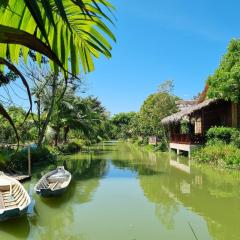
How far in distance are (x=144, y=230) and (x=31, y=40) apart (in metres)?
7.70

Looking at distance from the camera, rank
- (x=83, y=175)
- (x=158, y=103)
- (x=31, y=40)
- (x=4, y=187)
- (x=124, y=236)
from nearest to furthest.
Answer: (x=31, y=40), (x=124, y=236), (x=4, y=187), (x=83, y=175), (x=158, y=103)

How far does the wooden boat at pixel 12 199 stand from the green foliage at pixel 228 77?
12.2m

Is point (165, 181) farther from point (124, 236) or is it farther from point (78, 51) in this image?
point (78, 51)

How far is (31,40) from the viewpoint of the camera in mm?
1188

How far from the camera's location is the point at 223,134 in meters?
Answer: 21.4

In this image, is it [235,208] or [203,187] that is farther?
[203,187]

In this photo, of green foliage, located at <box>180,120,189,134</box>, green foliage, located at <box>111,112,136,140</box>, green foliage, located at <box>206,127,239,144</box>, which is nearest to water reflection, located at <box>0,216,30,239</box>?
green foliage, located at <box>206,127,239,144</box>

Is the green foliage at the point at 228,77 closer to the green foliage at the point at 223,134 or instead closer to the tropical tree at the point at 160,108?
the green foliage at the point at 223,134

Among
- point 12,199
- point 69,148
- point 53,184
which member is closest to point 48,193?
point 53,184

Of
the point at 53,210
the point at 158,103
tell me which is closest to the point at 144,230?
the point at 53,210

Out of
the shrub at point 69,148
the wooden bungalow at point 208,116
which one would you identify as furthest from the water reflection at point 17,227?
the shrub at point 69,148

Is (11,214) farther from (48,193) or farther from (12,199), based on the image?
(48,193)

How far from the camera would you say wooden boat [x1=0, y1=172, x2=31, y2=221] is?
796 cm

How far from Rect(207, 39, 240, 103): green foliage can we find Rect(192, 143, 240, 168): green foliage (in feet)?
8.09
